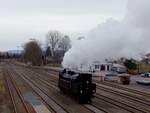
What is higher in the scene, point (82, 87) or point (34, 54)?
point (34, 54)

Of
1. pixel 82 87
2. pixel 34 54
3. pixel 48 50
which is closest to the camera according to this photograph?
pixel 82 87

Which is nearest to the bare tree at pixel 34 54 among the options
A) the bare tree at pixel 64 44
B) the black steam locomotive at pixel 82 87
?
the bare tree at pixel 64 44

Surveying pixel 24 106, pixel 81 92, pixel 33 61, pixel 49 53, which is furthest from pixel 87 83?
pixel 49 53

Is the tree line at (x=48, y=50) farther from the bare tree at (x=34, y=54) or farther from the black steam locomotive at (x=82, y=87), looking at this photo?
the black steam locomotive at (x=82, y=87)

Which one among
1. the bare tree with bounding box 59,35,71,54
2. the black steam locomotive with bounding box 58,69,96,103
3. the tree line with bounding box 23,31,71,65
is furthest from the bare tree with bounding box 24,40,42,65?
the black steam locomotive with bounding box 58,69,96,103

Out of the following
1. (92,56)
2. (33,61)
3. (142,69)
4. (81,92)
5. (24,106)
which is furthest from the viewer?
(33,61)

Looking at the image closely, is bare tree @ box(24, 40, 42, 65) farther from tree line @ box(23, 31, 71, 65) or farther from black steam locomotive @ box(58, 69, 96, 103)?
black steam locomotive @ box(58, 69, 96, 103)

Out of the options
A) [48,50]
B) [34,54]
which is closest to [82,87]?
[34,54]

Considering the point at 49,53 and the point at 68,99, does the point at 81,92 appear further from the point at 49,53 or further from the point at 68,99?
the point at 49,53

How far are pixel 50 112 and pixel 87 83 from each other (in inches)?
232

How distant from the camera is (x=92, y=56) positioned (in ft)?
104

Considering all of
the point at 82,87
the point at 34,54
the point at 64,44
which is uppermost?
the point at 64,44

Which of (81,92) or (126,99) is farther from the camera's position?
(126,99)

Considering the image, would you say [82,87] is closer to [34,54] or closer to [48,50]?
[34,54]
